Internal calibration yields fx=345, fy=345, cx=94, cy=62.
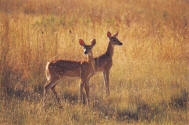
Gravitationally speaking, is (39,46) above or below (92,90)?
above

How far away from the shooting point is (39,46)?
7.63 metres

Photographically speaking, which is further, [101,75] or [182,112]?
[101,75]

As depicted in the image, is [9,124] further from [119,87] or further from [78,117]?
[119,87]

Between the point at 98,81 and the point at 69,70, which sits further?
the point at 98,81

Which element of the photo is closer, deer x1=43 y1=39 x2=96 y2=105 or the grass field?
the grass field

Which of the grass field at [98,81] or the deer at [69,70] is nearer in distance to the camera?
the grass field at [98,81]

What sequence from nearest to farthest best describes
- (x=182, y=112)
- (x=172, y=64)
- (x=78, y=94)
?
(x=182, y=112), (x=78, y=94), (x=172, y=64)

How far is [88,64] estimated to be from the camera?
671 centimetres

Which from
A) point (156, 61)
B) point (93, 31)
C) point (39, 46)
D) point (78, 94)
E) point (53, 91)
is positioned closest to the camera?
point (53, 91)

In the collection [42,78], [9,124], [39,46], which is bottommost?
[9,124]

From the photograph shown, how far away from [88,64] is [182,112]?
197cm

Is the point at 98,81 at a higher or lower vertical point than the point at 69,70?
lower

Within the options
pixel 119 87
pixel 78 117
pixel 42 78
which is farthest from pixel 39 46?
pixel 78 117

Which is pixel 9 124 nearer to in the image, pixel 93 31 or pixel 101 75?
pixel 101 75
